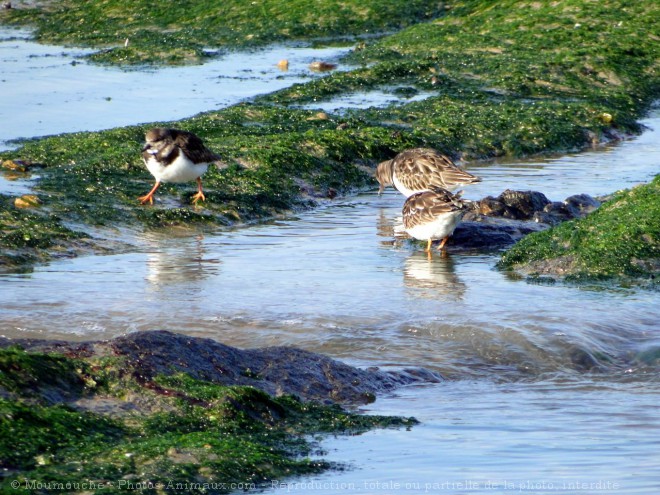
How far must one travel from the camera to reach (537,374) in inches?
286

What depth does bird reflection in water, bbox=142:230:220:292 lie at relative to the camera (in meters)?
8.95

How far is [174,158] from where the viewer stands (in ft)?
35.8

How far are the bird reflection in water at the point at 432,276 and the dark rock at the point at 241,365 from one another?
198cm

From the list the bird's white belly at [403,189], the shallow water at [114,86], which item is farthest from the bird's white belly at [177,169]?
the shallow water at [114,86]

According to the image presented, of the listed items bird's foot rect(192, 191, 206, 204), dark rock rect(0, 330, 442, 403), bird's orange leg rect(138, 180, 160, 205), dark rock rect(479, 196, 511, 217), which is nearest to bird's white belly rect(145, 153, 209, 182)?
bird's orange leg rect(138, 180, 160, 205)

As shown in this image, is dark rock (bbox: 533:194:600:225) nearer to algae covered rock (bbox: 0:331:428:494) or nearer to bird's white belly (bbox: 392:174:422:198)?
bird's white belly (bbox: 392:174:422:198)

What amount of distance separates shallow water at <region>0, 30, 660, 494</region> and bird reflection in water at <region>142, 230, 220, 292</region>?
0.02m

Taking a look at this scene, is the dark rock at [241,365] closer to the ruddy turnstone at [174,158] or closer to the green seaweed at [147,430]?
the green seaweed at [147,430]

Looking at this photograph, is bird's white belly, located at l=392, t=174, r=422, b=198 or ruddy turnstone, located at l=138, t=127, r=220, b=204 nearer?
ruddy turnstone, located at l=138, t=127, r=220, b=204

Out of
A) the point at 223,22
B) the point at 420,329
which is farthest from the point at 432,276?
the point at 223,22

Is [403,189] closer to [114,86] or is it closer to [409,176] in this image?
[409,176]

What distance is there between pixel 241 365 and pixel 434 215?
3.81 meters

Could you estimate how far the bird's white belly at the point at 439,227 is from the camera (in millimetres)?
9875

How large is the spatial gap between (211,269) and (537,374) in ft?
10.2
